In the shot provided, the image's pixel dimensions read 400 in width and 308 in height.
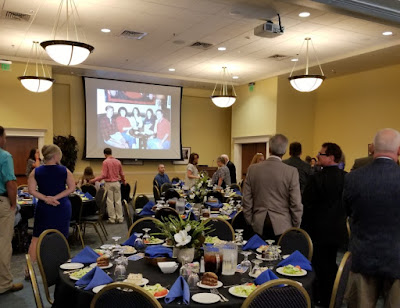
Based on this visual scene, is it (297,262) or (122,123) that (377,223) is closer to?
(297,262)

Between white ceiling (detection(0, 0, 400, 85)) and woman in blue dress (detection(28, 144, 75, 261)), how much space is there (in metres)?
3.24

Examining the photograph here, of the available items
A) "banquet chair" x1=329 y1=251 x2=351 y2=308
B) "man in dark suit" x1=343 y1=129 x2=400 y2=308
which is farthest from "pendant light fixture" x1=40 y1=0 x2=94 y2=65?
"banquet chair" x1=329 y1=251 x2=351 y2=308

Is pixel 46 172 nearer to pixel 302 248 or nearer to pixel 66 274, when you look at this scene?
pixel 66 274

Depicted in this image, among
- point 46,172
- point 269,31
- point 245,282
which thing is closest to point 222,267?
point 245,282

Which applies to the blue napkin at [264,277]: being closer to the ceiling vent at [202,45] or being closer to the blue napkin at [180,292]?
the blue napkin at [180,292]

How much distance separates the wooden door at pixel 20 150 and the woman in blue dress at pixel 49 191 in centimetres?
706

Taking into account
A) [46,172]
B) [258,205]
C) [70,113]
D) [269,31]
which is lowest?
[258,205]

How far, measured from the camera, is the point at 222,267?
2469 millimetres

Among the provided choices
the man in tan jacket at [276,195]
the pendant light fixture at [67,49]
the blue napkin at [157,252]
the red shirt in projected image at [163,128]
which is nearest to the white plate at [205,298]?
the blue napkin at [157,252]

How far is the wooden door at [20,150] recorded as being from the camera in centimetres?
1049

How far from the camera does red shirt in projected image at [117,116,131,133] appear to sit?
1227 cm

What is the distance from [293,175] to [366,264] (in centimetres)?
124

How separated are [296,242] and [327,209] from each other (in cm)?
71

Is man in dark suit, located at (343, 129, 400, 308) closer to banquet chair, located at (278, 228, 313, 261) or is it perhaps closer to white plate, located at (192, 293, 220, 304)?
banquet chair, located at (278, 228, 313, 261)
